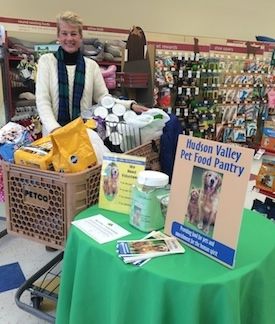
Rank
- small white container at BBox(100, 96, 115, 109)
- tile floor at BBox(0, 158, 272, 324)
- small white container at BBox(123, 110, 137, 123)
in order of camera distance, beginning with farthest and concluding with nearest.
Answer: tile floor at BBox(0, 158, 272, 324) < small white container at BBox(100, 96, 115, 109) < small white container at BBox(123, 110, 137, 123)

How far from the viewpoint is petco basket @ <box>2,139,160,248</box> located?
4.50 feet

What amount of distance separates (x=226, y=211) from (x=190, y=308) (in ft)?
0.99

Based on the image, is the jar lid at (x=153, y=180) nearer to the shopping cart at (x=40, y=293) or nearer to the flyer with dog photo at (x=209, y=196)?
the flyer with dog photo at (x=209, y=196)

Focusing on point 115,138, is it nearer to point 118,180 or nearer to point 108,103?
point 108,103

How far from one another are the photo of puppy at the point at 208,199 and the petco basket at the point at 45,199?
49 centimetres

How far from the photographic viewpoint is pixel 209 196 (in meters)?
1.13

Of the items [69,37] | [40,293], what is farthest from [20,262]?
[69,37]

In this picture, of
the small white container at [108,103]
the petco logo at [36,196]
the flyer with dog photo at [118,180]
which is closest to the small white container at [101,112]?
the small white container at [108,103]

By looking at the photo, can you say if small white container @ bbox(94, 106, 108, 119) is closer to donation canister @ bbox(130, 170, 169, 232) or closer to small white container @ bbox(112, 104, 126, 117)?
small white container @ bbox(112, 104, 126, 117)

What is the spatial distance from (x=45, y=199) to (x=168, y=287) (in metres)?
0.66

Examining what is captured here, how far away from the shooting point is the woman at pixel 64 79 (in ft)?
7.25

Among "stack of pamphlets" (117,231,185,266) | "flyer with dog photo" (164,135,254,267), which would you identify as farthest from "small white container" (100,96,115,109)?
"stack of pamphlets" (117,231,185,266)

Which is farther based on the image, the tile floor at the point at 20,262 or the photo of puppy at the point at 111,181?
the tile floor at the point at 20,262

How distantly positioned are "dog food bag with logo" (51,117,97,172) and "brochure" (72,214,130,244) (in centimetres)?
21
